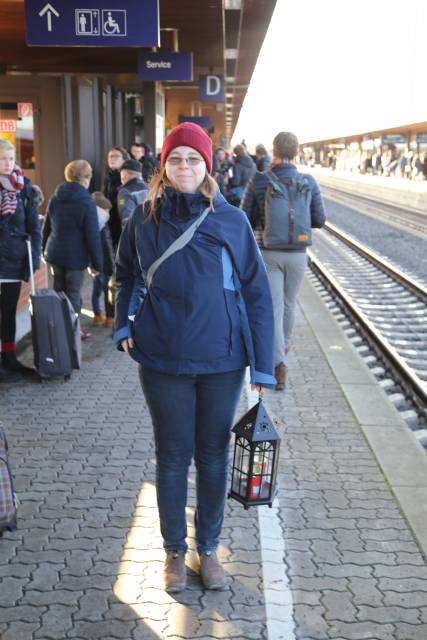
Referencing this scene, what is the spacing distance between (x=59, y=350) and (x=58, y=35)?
4166 mm

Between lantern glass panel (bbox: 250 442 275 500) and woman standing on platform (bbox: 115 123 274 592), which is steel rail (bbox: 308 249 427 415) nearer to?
lantern glass panel (bbox: 250 442 275 500)

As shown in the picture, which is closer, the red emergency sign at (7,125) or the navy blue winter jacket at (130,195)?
the navy blue winter jacket at (130,195)

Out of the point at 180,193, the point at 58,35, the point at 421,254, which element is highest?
the point at 58,35

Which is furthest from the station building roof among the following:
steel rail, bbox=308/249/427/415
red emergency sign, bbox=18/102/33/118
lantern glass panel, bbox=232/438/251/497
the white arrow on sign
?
lantern glass panel, bbox=232/438/251/497

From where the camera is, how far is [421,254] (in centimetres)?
1781

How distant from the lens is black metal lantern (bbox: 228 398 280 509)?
345cm

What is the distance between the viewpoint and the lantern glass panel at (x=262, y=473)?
3.52 m

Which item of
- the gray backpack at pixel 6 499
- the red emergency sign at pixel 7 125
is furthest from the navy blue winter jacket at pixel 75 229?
the red emergency sign at pixel 7 125

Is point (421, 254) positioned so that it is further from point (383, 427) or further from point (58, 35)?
point (383, 427)

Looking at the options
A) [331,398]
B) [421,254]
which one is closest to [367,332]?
[331,398]

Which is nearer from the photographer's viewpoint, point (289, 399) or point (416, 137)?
point (289, 399)

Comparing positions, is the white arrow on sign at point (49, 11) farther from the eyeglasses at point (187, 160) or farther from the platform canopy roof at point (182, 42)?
the eyeglasses at point (187, 160)

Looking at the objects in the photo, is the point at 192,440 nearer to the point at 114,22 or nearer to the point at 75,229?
the point at 75,229

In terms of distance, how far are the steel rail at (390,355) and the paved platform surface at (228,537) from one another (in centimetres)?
61
